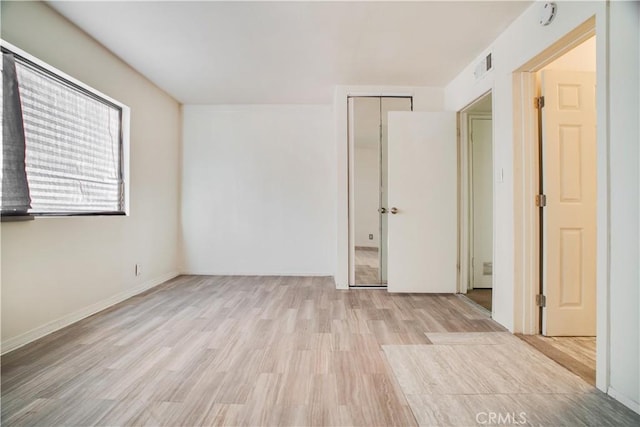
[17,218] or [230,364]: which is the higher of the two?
[17,218]

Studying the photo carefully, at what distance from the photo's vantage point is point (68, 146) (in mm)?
2625

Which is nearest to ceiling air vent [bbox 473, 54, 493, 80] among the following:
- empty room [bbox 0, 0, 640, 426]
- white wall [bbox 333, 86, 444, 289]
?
empty room [bbox 0, 0, 640, 426]

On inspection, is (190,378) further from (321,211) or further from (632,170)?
(321,211)

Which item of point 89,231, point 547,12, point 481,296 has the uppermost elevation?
point 547,12

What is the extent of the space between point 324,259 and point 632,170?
3.58 m

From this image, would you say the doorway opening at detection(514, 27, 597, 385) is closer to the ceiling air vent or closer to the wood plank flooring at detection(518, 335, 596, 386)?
the wood plank flooring at detection(518, 335, 596, 386)

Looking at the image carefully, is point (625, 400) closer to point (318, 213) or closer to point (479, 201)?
point (479, 201)

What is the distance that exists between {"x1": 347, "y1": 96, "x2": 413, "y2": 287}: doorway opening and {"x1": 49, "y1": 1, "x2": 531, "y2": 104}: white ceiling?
0.34 meters

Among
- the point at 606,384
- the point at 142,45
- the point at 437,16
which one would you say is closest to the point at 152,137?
the point at 142,45

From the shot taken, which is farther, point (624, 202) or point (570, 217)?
point (570, 217)

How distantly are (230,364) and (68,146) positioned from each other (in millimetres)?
2282

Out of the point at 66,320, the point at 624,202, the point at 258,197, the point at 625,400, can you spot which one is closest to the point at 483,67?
the point at 624,202

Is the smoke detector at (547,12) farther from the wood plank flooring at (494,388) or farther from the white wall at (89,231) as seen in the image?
the white wall at (89,231)

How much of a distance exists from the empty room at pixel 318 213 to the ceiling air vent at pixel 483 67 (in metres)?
0.04
